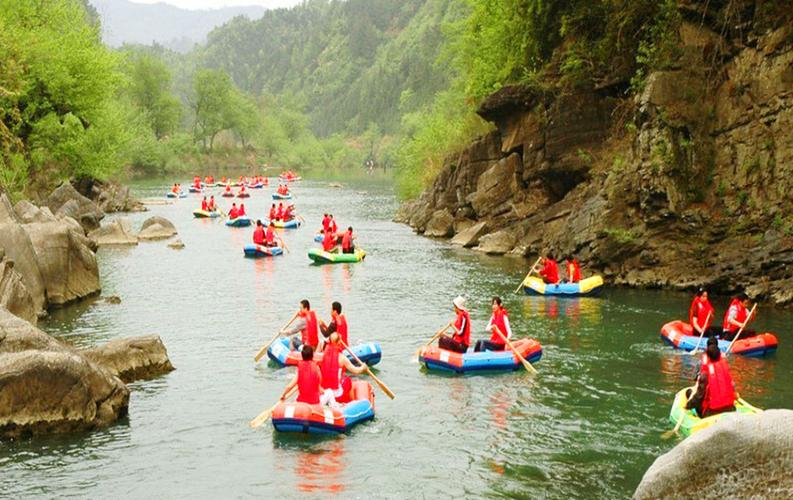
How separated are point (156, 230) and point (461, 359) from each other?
1145 inches

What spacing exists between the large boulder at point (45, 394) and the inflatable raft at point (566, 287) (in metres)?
17.0

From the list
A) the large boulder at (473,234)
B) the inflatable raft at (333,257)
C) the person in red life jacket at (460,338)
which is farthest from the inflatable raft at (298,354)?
the large boulder at (473,234)

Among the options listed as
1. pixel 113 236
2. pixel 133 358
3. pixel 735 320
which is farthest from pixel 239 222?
pixel 735 320

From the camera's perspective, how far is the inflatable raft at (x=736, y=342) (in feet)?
67.0

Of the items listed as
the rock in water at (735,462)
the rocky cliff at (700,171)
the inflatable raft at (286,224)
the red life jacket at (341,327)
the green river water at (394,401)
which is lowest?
the green river water at (394,401)

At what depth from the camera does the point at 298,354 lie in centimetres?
1989

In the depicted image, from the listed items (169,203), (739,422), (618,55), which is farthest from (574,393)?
(169,203)

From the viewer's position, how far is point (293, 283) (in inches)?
1268

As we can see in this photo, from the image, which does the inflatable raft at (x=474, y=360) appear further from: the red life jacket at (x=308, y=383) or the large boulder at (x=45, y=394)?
the large boulder at (x=45, y=394)

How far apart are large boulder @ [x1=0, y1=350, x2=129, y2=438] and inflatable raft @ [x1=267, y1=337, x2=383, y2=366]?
16.9 feet

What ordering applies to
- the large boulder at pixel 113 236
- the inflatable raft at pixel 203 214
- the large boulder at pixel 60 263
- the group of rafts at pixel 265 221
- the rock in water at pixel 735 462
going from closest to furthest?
the rock in water at pixel 735 462
the large boulder at pixel 60 263
the group of rafts at pixel 265 221
the large boulder at pixel 113 236
the inflatable raft at pixel 203 214

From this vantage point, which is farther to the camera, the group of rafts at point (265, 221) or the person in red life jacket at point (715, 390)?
the group of rafts at point (265, 221)

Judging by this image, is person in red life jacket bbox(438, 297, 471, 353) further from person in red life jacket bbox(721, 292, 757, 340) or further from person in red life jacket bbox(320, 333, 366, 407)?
person in red life jacket bbox(721, 292, 757, 340)

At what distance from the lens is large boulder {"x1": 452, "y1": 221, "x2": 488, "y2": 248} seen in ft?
134
